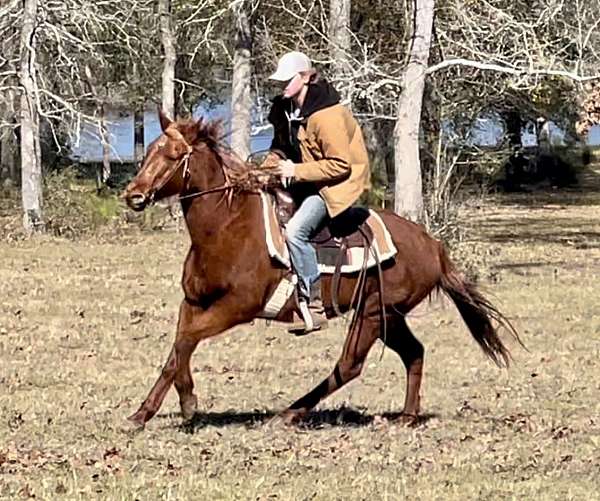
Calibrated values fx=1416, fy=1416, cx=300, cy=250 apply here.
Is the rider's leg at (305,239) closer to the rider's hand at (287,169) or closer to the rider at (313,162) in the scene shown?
the rider at (313,162)

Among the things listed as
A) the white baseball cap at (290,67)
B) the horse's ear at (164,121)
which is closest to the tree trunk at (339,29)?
the horse's ear at (164,121)

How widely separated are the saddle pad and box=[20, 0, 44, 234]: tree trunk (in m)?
18.1

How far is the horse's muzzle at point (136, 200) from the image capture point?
28.1ft

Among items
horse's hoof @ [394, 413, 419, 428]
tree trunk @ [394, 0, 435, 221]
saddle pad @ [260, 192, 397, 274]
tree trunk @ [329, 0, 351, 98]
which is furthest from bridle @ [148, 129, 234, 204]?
tree trunk @ [329, 0, 351, 98]

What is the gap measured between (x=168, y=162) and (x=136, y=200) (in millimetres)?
349

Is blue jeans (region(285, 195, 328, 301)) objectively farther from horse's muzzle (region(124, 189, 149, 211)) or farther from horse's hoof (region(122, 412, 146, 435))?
horse's hoof (region(122, 412, 146, 435))

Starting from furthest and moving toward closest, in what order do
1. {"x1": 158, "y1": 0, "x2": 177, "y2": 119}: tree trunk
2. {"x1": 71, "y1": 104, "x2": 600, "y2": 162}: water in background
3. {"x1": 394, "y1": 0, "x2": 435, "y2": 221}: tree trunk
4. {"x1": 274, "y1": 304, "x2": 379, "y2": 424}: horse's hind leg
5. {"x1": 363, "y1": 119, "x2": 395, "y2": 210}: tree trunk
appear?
1. {"x1": 71, "y1": 104, "x2": 600, "y2": 162}: water in background
2. {"x1": 158, "y1": 0, "x2": 177, "y2": 119}: tree trunk
3. {"x1": 363, "y1": 119, "x2": 395, "y2": 210}: tree trunk
4. {"x1": 394, "y1": 0, "x2": 435, "y2": 221}: tree trunk
5. {"x1": 274, "y1": 304, "x2": 379, "y2": 424}: horse's hind leg

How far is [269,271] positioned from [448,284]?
140 centimetres

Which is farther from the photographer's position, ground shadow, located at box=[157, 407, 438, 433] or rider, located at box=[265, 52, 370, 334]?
ground shadow, located at box=[157, 407, 438, 433]

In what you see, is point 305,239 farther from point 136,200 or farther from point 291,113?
point 136,200

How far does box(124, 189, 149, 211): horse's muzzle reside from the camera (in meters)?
8.58

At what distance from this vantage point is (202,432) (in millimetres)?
8953

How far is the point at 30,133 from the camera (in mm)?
27422

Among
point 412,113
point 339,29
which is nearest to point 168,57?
point 339,29
